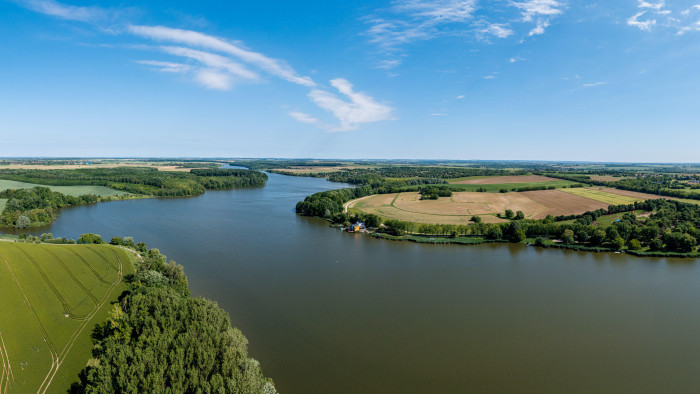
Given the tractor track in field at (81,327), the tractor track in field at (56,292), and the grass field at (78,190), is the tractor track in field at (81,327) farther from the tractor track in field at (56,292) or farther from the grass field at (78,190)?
the grass field at (78,190)

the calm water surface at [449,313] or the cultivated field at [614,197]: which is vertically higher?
the cultivated field at [614,197]

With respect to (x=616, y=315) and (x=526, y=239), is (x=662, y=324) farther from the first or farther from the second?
(x=526, y=239)

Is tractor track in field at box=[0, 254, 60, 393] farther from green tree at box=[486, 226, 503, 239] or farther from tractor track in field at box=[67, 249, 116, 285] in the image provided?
green tree at box=[486, 226, 503, 239]

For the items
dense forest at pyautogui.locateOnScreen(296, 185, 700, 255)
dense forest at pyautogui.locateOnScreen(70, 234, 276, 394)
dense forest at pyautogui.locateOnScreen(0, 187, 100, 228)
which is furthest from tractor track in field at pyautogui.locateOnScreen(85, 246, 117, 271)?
dense forest at pyautogui.locateOnScreen(296, 185, 700, 255)

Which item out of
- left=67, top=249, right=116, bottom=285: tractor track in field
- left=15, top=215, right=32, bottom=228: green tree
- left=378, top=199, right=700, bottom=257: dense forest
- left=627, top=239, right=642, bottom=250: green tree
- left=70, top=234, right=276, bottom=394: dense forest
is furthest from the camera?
left=15, top=215, right=32, bottom=228: green tree

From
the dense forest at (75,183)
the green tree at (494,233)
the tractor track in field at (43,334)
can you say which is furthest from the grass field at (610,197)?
the dense forest at (75,183)

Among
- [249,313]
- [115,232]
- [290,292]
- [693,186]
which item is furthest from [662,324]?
[693,186]
